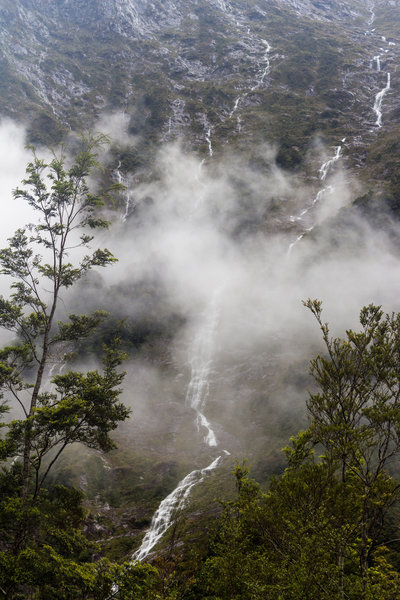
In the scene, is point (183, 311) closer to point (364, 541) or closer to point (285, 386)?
point (285, 386)

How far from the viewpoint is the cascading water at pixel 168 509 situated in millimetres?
40438

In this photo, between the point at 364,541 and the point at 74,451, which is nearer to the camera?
the point at 364,541

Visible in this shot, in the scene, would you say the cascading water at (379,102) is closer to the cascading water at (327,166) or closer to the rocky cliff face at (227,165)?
the rocky cliff face at (227,165)

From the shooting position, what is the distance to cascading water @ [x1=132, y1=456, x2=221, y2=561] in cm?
4044

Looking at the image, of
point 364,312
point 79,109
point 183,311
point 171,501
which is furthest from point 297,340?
point 79,109

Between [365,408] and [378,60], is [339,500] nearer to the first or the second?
[365,408]

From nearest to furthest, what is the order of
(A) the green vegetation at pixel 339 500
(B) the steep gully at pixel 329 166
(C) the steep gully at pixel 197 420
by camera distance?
(A) the green vegetation at pixel 339 500 < (C) the steep gully at pixel 197 420 < (B) the steep gully at pixel 329 166

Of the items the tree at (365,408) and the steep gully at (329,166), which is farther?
the steep gully at (329,166)

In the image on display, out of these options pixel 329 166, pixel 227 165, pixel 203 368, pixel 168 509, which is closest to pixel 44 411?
pixel 168 509

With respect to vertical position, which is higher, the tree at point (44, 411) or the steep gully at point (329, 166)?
the steep gully at point (329, 166)

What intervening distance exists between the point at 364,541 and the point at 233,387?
73489 mm

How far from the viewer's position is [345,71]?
187375 millimetres

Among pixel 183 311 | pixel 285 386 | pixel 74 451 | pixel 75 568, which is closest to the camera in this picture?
pixel 75 568

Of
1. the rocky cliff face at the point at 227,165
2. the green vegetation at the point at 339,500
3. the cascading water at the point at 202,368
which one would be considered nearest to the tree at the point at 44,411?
the green vegetation at the point at 339,500
